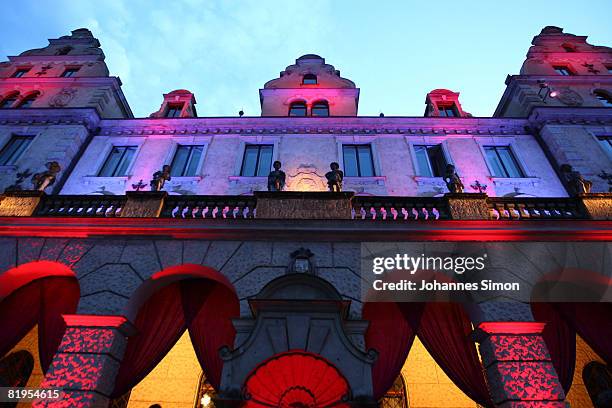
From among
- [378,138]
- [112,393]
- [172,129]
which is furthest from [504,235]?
[172,129]

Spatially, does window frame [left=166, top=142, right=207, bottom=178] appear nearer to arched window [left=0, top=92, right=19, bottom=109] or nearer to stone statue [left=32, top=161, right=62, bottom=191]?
stone statue [left=32, top=161, right=62, bottom=191]

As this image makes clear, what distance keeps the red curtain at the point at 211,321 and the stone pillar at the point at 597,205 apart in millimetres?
9941

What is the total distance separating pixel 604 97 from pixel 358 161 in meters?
12.0

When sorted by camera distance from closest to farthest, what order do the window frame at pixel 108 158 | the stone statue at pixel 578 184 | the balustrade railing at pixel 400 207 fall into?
the balustrade railing at pixel 400 207 < the stone statue at pixel 578 184 < the window frame at pixel 108 158

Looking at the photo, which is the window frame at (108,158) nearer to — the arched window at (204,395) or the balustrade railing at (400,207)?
the arched window at (204,395)

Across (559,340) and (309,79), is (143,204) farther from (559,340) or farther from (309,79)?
(309,79)

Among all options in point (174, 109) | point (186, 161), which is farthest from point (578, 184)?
point (174, 109)

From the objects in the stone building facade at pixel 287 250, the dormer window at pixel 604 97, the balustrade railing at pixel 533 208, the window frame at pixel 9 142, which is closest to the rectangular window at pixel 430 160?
the stone building facade at pixel 287 250

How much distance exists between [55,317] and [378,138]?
39.9 ft

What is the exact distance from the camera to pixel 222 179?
41.1ft

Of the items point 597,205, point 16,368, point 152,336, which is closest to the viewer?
point 152,336

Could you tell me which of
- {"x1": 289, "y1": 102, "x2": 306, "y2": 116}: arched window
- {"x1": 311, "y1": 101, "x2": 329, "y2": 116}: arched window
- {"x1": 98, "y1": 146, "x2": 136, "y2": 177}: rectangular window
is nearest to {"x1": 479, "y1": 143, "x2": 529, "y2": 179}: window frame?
{"x1": 311, "y1": 101, "x2": 329, "y2": 116}: arched window

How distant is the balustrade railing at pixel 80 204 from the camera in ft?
32.3

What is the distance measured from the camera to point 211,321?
8.45 metres
